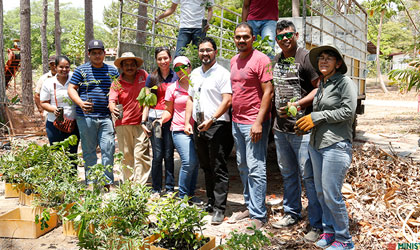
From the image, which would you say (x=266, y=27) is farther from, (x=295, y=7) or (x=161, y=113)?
(x=161, y=113)

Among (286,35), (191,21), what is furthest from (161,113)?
(286,35)

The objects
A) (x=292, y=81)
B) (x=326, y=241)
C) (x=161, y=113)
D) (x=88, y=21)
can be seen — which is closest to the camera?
(x=326, y=241)

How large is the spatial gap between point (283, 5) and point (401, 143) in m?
12.8

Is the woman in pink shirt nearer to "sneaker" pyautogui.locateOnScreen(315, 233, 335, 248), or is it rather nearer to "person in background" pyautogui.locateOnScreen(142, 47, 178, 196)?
"person in background" pyautogui.locateOnScreen(142, 47, 178, 196)

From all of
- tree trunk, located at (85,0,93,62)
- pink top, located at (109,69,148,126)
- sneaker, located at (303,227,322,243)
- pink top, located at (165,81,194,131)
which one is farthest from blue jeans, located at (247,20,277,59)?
tree trunk, located at (85,0,93,62)

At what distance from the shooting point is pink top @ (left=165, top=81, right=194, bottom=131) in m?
4.99

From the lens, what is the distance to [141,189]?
137 inches

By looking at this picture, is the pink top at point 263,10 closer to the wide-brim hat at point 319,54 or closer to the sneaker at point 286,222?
the wide-brim hat at point 319,54

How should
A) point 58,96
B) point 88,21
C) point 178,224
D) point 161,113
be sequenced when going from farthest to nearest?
point 88,21
point 58,96
point 161,113
point 178,224

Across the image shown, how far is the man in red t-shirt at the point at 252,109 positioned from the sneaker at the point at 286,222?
0.52 feet

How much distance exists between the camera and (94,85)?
5.56 metres

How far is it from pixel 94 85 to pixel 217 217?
2568mm

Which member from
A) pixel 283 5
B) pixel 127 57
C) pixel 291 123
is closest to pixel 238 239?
A: pixel 291 123

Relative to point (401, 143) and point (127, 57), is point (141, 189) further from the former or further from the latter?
point (401, 143)
